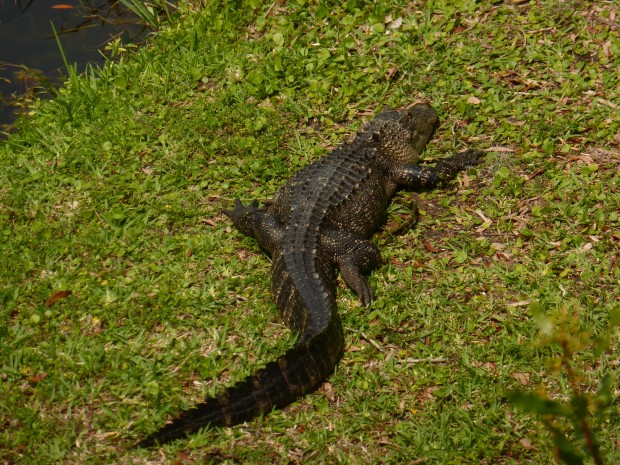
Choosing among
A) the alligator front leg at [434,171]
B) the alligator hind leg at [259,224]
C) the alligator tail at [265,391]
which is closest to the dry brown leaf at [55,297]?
the alligator hind leg at [259,224]

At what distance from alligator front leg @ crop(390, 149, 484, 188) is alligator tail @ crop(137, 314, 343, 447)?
2007 mm

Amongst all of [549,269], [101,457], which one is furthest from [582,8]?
[101,457]

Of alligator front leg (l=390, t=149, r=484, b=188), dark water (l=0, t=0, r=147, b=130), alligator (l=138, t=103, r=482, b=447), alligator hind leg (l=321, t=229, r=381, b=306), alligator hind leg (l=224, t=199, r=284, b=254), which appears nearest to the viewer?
alligator (l=138, t=103, r=482, b=447)

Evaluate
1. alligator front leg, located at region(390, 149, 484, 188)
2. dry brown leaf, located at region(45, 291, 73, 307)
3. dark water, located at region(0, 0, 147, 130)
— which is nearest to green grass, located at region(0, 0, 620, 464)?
dry brown leaf, located at region(45, 291, 73, 307)

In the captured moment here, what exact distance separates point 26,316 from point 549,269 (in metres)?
3.86

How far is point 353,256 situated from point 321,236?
11.6 inches

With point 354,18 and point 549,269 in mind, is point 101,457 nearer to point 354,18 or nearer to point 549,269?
point 549,269

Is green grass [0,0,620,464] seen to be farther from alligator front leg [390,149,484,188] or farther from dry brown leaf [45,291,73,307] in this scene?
alligator front leg [390,149,484,188]

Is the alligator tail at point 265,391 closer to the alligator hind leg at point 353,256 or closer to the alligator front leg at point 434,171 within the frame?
the alligator hind leg at point 353,256

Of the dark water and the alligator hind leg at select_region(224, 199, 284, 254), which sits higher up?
the dark water

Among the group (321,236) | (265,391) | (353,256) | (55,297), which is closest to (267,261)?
(321,236)

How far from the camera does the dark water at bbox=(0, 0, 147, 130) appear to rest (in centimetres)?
834

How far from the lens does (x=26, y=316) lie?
5.50 m

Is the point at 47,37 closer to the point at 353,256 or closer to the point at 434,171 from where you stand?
the point at 434,171
